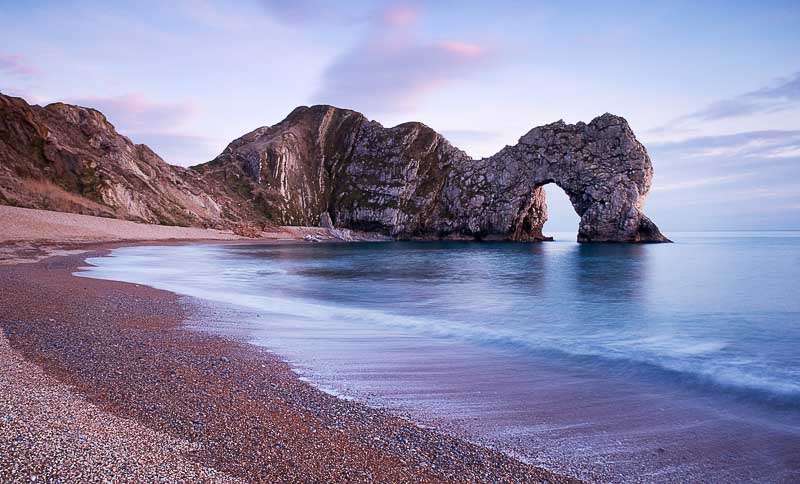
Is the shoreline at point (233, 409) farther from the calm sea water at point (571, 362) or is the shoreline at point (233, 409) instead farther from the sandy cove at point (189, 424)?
the calm sea water at point (571, 362)

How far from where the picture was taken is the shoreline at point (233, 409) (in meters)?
4.56

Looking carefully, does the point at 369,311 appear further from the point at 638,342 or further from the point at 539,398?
the point at 539,398

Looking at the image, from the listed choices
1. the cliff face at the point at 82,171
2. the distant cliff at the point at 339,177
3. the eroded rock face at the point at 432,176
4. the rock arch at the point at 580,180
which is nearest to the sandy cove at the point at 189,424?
the cliff face at the point at 82,171

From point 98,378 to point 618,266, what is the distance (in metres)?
40.1

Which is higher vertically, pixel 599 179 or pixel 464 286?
pixel 599 179

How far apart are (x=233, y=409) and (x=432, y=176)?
4699 inches

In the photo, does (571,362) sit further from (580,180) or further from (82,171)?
(580,180)

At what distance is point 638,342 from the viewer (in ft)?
42.2

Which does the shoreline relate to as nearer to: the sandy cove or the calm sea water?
the sandy cove

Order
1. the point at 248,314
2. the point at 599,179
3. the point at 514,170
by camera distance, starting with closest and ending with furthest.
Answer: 1. the point at 248,314
2. the point at 599,179
3. the point at 514,170

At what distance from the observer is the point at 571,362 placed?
1040cm

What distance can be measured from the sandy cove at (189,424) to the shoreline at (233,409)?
0.02m

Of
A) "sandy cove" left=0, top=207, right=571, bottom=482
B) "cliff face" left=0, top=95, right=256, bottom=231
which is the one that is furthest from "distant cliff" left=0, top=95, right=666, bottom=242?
"sandy cove" left=0, top=207, right=571, bottom=482

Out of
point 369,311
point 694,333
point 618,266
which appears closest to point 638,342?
point 694,333
